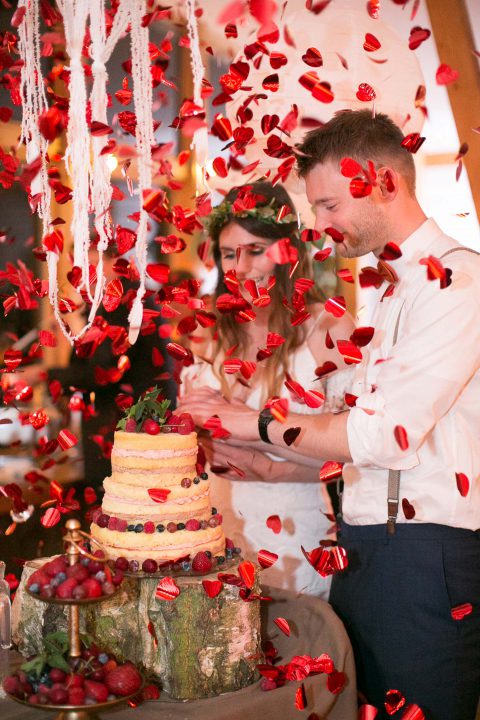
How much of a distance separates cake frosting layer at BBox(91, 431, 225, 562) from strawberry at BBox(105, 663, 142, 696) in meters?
0.35

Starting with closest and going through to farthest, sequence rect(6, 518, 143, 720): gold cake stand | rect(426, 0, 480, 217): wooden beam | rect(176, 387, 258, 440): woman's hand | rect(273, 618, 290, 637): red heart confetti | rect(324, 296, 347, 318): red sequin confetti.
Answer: rect(6, 518, 143, 720): gold cake stand < rect(273, 618, 290, 637): red heart confetti < rect(176, 387, 258, 440): woman's hand < rect(324, 296, 347, 318): red sequin confetti < rect(426, 0, 480, 217): wooden beam

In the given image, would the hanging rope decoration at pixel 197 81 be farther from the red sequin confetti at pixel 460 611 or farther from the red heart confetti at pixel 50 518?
the red sequin confetti at pixel 460 611

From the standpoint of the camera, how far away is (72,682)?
1.53m

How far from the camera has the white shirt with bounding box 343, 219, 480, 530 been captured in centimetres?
199

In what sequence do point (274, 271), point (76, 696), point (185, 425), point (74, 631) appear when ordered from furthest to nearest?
point (274, 271) < point (185, 425) < point (74, 631) < point (76, 696)

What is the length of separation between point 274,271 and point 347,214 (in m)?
0.74

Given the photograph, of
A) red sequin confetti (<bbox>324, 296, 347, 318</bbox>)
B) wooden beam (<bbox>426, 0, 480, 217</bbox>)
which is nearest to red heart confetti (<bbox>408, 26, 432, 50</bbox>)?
wooden beam (<bbox>426, 0, 480, 217</bbox>)

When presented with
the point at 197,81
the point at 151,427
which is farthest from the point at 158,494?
the point at 197,81

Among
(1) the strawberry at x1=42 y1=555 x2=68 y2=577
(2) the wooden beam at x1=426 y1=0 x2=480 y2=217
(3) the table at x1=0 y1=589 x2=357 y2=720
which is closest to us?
(1) the strawberry at x1=42 y1=555 x2=68 y2=577

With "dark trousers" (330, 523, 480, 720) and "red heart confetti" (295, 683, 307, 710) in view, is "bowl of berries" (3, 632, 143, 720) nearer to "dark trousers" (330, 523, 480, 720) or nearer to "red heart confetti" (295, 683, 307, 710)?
"red heart confetti" (295, 683, 307, 710)

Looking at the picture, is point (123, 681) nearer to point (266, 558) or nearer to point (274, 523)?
point (266, 558)

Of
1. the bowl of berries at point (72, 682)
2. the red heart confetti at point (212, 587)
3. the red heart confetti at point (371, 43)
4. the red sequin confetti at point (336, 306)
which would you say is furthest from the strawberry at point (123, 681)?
the red heart confetti at point (371, 43)

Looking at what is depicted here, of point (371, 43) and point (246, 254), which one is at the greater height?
point (371, 43)

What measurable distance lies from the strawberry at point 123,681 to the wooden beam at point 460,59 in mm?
1834
